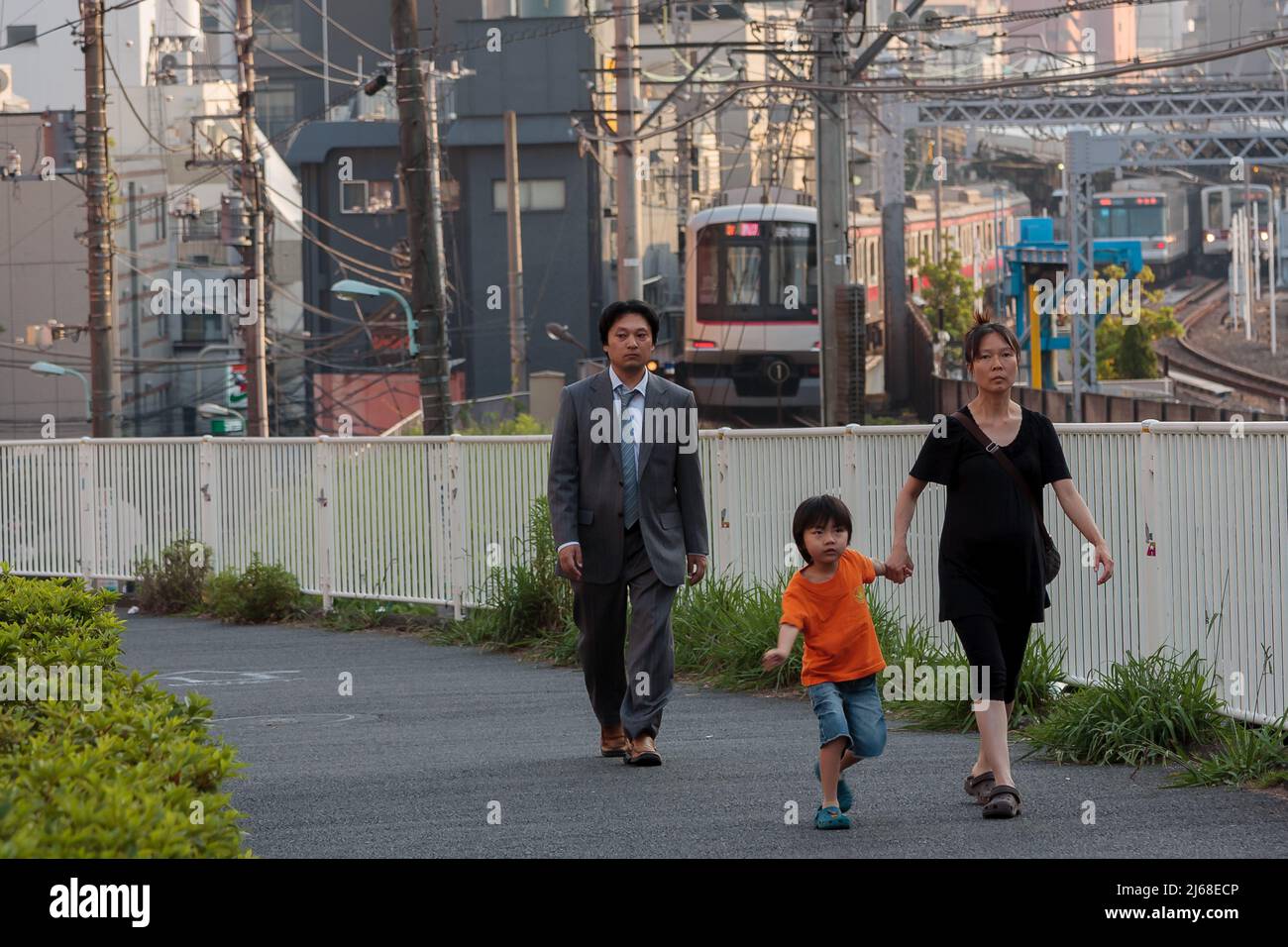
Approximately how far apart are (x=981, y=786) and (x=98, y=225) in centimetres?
2493

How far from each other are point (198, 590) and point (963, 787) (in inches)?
408

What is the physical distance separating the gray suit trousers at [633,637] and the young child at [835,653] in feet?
4.50

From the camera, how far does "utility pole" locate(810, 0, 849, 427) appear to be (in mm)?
21016

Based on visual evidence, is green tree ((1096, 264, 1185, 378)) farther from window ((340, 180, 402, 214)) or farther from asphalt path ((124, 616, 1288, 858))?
asphalt path ((124, 616, 1288, 858))

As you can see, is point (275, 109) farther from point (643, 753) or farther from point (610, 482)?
point (643, 753)

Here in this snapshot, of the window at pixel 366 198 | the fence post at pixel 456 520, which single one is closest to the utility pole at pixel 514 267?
the window at pixel 366 198

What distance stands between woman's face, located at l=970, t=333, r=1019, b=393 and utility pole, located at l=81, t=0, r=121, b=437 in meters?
23.9

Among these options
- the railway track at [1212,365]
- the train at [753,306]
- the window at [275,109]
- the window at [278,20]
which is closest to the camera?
the train at [753,306]

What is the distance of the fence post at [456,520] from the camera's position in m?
14.0

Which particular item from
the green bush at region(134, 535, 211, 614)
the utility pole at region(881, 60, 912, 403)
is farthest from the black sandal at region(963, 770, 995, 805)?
the utility pole at region(881, 60, 912, 403)

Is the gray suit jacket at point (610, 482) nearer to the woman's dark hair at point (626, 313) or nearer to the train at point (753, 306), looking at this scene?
the woman's dark hair at point (626, 313)

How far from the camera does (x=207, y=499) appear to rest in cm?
1627

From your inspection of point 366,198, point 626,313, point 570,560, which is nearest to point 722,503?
point 570,560
